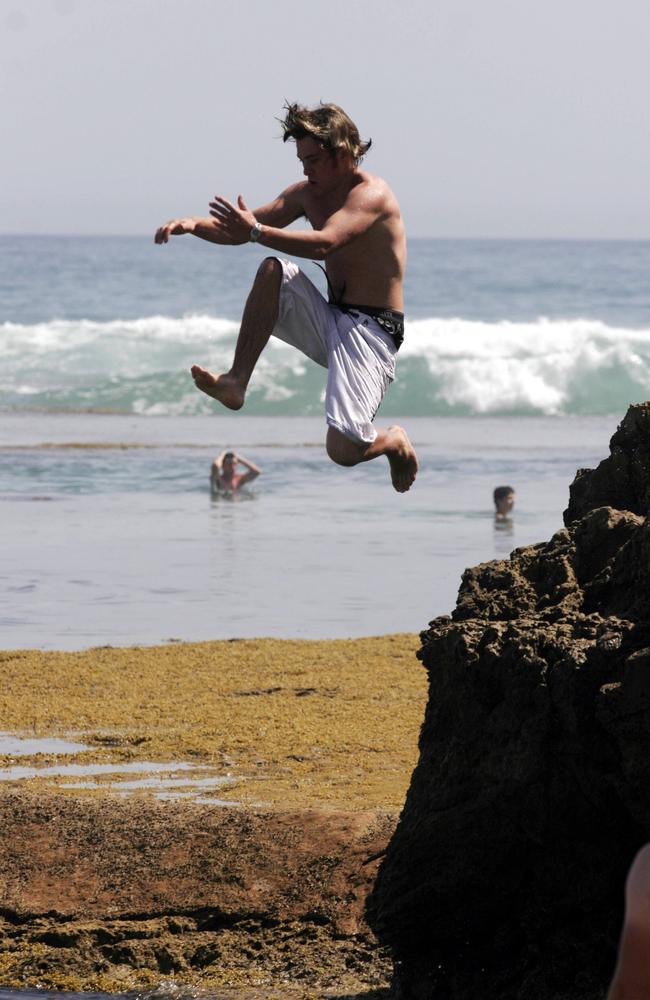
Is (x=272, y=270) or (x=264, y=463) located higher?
(x=272, y=270)

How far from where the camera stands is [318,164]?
6.94 m

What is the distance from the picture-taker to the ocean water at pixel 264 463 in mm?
Answer: 12141

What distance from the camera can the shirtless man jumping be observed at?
6828mm

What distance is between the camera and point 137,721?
27.2ft

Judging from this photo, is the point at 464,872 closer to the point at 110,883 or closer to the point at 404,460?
the point at 110,883

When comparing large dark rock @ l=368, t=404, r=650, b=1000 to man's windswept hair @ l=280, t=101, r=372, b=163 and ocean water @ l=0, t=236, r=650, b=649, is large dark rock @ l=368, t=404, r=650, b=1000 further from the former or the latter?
ocean water @ l=0, t=236, r=650, b=649

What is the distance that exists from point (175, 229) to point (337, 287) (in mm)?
1069

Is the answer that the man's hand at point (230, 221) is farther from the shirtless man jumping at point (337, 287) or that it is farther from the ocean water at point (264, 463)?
the ocean water at point (264, 463)

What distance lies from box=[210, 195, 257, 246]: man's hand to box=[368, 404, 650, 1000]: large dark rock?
6.55 feet

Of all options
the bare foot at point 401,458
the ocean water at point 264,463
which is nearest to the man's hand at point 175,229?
the bare foot at point 401,458

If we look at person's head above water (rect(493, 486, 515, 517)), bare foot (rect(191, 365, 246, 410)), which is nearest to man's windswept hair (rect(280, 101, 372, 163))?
bare foot (rect(191, 365, 246, 410))

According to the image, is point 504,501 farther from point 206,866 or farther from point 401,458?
point 206,866

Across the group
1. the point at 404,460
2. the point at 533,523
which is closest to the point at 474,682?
the point at 404,460

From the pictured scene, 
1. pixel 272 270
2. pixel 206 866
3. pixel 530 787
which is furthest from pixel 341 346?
pixel 530 787
